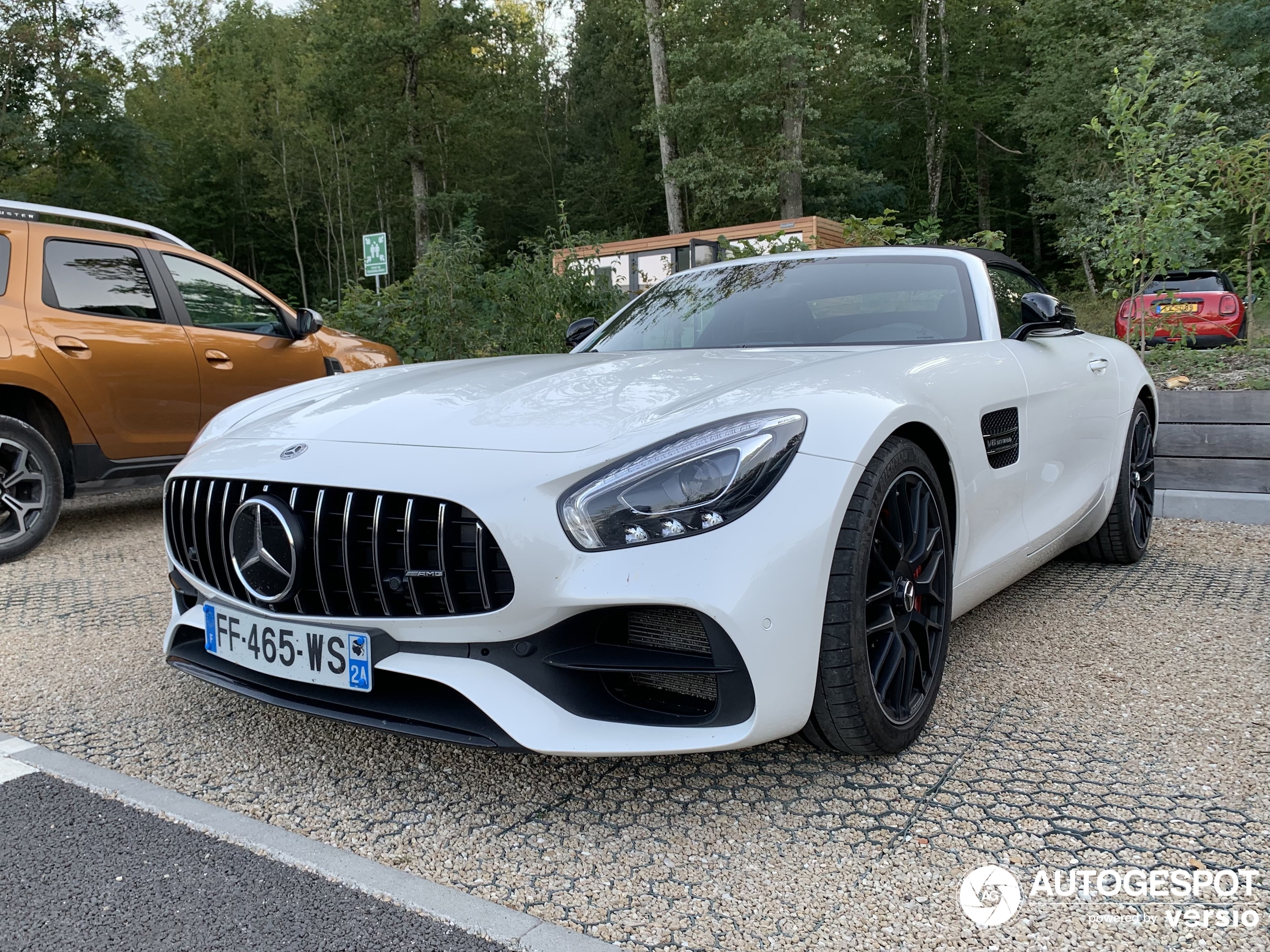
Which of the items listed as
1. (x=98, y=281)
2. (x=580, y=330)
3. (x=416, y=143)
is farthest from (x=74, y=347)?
(x=416, y=143)

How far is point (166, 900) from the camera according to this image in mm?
1752

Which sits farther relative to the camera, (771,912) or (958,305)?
(958,305)

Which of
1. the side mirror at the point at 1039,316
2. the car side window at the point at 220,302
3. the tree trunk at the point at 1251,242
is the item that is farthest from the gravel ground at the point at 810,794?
the tree trunk at the point at 1251,242

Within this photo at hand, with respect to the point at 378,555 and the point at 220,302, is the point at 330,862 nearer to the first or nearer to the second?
the point at 378,555

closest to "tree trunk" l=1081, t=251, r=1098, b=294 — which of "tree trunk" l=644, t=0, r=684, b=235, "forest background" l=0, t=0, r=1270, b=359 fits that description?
"forest background" l=0, t=0, r=1270, b=359

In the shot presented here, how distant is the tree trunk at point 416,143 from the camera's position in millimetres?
29422

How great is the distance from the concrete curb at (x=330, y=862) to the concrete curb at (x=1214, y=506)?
16.1ft

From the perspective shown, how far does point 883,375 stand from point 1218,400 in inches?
158

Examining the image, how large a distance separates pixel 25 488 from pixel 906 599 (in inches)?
178

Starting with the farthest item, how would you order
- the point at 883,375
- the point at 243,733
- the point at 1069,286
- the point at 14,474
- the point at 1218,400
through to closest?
the point at 1069,286 < the point at 1218,400 < the point at 14,474 < the point at 243,733 < the point at 883,375

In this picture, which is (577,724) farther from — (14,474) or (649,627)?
(14,474)

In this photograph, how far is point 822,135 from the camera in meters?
28.3

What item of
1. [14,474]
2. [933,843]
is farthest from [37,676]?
[933,843]

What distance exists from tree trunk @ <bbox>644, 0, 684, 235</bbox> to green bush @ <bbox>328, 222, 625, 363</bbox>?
55.7 feet
